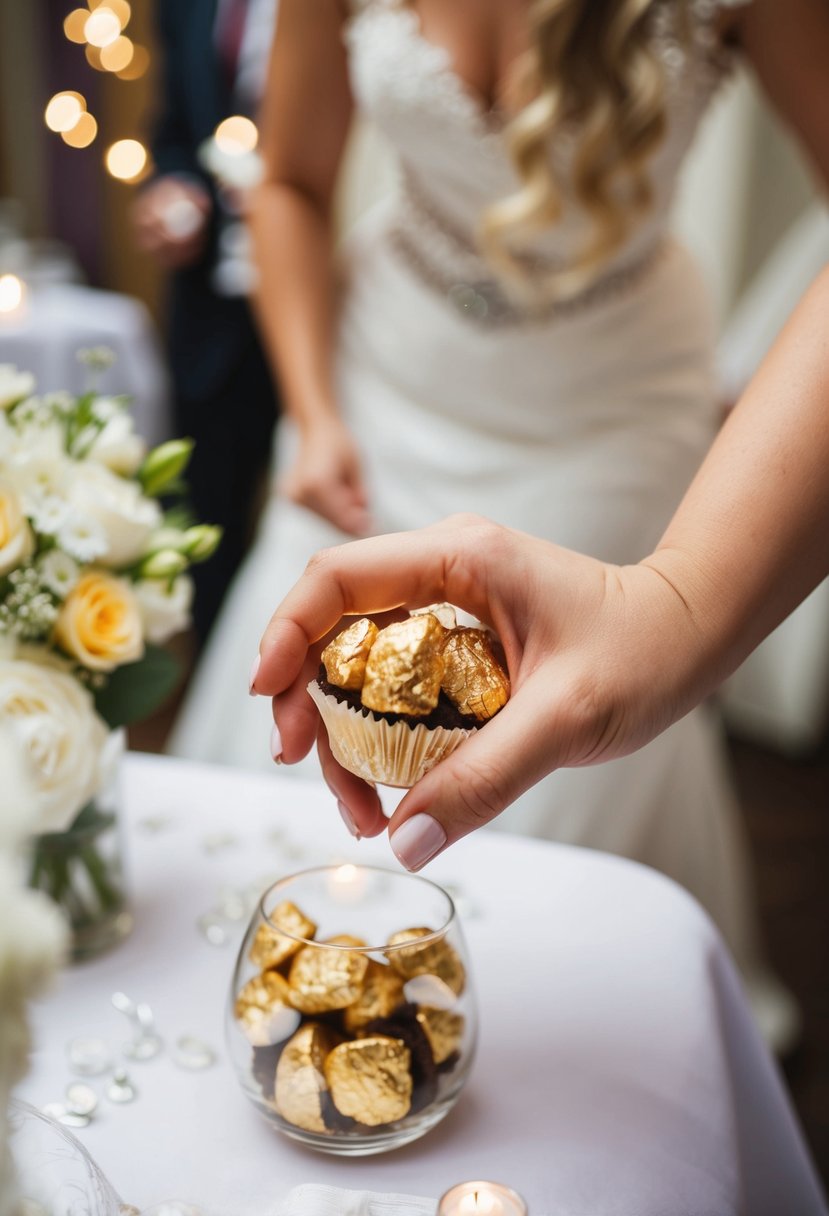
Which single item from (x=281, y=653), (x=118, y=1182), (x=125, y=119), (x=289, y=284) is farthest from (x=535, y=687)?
(x=125, y=119)

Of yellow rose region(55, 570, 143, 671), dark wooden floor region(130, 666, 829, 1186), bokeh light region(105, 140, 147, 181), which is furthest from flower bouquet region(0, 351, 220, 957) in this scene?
bokeh light region(105, 140, 147, 181)

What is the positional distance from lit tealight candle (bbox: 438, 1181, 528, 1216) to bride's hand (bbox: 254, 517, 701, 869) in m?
0.19

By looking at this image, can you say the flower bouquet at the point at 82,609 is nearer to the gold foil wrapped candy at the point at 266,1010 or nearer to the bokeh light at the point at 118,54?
the gold foil wrapped candy at the point at 266,1010

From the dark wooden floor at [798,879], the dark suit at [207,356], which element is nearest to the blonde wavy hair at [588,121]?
the dark suit at [207,356]

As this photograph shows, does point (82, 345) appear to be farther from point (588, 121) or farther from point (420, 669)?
point (420, 669)

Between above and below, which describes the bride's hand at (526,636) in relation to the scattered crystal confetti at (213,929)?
above

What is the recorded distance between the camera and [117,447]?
2.71 ft

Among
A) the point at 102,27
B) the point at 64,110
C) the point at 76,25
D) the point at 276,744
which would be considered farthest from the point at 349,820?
the point at 64,110

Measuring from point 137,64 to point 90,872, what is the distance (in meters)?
4.69

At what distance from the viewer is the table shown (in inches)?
25.5

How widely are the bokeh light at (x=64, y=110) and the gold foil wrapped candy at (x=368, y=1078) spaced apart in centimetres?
516

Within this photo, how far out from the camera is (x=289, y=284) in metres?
1.66

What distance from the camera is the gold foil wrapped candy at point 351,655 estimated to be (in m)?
0.61

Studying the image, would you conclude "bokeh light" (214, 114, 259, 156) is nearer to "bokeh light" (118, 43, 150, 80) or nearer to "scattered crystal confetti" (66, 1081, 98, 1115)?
"scattered crystal confetti" (66, 1081, 98, 1115)
